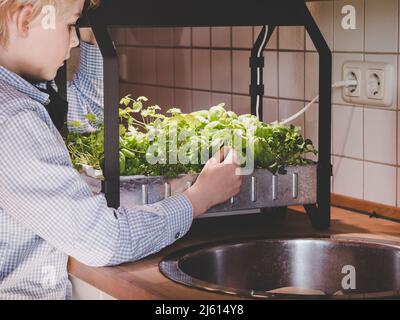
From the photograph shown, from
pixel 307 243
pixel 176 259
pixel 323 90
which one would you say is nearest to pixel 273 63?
pixel 323 90

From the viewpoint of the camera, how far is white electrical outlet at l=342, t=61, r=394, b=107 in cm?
188

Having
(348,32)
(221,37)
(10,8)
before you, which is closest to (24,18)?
(10,8)

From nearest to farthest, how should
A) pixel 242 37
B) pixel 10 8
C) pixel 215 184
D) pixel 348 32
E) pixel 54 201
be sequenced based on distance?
pixel 54 201
pixel 10 8
pixel 215 184
pixel 348 32
pixel 242 37

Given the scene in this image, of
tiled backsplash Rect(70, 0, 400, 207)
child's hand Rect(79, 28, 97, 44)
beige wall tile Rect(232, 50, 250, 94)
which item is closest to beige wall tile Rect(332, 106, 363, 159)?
tiled backsplash Rect(70, 0, 400, 207)

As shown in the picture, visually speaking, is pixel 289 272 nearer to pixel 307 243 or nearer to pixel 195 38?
pixel 307 243

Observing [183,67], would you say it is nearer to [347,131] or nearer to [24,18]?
[347,131]

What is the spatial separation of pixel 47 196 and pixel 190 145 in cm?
38

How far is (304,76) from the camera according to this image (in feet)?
7.11

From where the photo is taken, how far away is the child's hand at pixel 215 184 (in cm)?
162

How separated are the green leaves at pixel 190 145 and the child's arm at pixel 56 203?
0.19 meters

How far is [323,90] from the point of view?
176 cm

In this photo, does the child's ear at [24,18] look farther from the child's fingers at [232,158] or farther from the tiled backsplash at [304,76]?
the tiled backsplash at [304,76]

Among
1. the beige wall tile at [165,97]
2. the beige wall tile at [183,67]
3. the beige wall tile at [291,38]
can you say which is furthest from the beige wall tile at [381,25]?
the beige wall tile at [165,97]

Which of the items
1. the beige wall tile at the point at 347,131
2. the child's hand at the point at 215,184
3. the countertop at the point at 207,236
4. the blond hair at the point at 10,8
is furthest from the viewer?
the beige wall tile at the point at 347,131
